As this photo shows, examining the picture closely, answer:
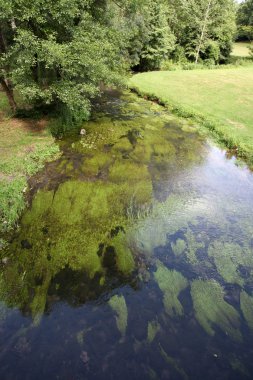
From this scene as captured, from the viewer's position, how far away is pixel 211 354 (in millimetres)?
7082

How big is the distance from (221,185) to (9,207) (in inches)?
410

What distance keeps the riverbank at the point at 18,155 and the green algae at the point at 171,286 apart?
5.81 metres

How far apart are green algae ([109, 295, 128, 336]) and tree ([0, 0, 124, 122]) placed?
12.0 m

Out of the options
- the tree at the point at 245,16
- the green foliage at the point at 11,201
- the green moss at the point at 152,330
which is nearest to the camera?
the green moss at the point at 152,330

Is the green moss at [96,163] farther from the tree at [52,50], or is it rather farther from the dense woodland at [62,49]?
the tree at [52,50]

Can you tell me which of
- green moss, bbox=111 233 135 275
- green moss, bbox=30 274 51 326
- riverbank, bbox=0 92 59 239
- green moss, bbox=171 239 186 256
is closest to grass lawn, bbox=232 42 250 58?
riverbank, bbox=0 92 59 239

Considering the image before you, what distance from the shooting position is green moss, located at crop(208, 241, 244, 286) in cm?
929

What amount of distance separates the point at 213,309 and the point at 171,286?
4.54ft

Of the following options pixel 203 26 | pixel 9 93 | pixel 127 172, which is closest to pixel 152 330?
pixel 127 172

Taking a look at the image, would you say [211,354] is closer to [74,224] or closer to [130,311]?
[130,311]

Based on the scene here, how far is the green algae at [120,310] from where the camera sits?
7582mm

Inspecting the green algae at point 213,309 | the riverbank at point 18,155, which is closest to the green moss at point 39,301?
the riverbank at point 18,155

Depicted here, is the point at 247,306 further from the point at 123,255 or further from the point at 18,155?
the point at 18,155

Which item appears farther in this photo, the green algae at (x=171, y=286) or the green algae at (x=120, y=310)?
the green algae at (x=171, y=286)
